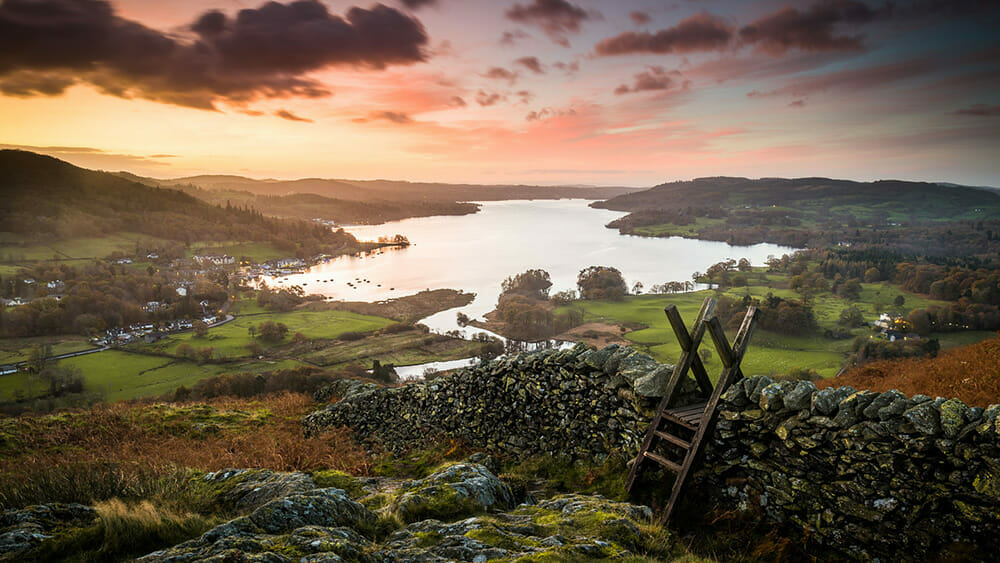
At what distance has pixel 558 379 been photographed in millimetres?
8422

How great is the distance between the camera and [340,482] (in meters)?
6.82

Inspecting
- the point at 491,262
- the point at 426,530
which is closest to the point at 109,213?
the point at 491,262

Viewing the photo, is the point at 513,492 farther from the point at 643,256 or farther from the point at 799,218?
the point at 799,218

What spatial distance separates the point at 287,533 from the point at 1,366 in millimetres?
62197

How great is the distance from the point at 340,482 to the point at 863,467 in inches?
281

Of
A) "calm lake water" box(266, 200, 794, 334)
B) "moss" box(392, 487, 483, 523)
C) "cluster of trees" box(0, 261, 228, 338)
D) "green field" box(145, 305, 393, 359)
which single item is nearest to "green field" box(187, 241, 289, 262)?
"calm lake water" box(266, 200, 794, 334)

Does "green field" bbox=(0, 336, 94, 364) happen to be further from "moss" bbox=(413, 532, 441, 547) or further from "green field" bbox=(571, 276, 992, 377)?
"green field" bbox=(571, 276, 992, 377)

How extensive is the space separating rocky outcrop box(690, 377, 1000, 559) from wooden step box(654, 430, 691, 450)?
0.50m

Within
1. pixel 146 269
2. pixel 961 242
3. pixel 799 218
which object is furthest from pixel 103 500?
pixel 799 218

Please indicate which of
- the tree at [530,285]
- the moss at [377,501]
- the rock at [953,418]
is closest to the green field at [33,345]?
the moss at [377,501]

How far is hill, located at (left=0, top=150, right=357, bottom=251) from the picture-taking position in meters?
97.3

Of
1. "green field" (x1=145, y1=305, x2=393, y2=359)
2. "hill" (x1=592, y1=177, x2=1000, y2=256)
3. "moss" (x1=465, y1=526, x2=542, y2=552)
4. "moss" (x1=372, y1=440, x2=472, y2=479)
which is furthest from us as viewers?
"hill" (x1=592, y1=177, x2=1000, y2=256)

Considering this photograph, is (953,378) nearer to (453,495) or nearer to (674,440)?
(674,440)

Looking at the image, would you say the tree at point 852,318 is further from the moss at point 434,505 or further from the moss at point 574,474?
the moss at point 434,505
